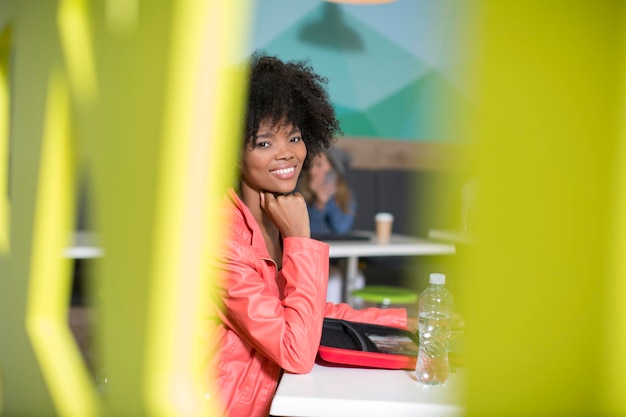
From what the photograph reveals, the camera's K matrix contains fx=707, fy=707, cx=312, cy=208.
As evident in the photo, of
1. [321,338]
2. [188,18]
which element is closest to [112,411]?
[321,338]

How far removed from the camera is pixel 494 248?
1.07 meters

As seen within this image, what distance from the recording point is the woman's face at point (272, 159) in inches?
52.3

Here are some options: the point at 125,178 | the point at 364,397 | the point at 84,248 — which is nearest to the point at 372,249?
the point at 84,248

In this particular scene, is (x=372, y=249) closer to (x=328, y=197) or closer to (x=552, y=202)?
(x=328, y=197)

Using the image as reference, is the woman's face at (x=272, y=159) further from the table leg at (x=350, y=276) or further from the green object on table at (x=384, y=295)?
the table leg at (x=350, y=276)

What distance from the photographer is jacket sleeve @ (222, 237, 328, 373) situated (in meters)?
1.21

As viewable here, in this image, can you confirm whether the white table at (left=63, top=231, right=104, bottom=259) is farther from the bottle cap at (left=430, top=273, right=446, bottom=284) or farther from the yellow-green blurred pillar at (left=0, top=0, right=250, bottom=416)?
the bottle cap at (left=430, top=273, right=446, bottom=284)

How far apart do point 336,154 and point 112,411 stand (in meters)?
3.10

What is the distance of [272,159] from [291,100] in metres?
0.13

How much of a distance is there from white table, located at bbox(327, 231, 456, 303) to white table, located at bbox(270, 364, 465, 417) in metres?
2.03

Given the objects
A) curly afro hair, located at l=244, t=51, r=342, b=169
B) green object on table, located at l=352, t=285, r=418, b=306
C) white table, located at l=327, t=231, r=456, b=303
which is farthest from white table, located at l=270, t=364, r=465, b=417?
green object on table, located at l=352, t=285, r=418, b=306

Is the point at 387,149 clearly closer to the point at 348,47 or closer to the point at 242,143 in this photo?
the point at 348,47

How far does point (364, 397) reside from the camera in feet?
3.69

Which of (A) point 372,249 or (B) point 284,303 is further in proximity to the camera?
(A) point 372,249
